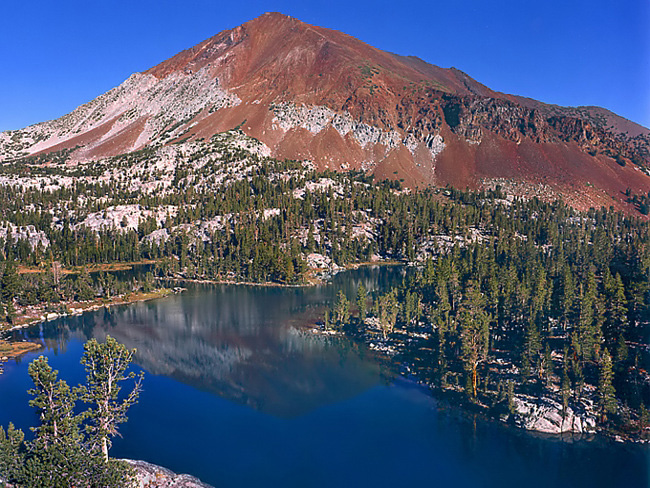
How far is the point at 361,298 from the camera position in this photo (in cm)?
10512

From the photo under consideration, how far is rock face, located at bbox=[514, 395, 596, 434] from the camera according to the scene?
2227 inches

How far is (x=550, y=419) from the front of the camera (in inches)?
2270

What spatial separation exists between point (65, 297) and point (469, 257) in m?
116

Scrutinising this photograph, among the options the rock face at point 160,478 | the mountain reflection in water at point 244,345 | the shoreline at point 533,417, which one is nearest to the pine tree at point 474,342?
the shoreline at point 533,417

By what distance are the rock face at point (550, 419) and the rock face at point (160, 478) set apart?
38.4m

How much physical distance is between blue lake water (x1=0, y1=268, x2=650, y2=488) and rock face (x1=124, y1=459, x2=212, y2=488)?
185 cm

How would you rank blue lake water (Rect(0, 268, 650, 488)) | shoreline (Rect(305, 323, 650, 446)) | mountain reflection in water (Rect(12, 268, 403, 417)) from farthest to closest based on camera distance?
mountain reflection in water (Rect(12, 268, 403, 417)) → shoreline (Rect(305, 323, 650, 446)) → blue lake water (Rect(0, 268, 650, 488))

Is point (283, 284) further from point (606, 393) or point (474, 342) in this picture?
point (606, 393)

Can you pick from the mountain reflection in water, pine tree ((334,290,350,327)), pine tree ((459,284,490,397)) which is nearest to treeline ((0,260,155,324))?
the mountain reflection in water

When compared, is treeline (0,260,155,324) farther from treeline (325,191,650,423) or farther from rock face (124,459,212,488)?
rock face (124,459,212,488)

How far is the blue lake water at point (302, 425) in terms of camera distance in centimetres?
5019

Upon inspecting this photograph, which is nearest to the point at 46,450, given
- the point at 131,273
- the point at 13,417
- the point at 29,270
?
the point at 13,417

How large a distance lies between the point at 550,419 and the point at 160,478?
45.3 meters

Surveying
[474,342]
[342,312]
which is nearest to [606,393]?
[474,342]
